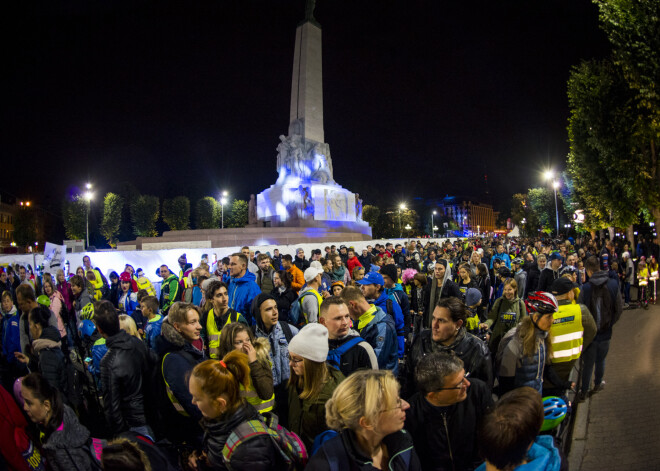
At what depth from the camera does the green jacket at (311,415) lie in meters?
2.46

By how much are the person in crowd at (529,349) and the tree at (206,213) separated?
58.7 metres

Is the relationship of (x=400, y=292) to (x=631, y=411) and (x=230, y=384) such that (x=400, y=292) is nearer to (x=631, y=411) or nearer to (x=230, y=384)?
(x=631, y=411)

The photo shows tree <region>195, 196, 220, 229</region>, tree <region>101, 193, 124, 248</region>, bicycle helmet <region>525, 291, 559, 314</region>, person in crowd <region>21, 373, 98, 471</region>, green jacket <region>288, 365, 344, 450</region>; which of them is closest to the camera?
person in crowd <region>21, 373, 98, 471</region>

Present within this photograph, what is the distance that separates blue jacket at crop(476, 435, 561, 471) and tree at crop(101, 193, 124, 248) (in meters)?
55.8

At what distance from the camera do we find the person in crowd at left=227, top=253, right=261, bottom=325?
17.7ft

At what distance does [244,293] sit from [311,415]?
3.17 metres

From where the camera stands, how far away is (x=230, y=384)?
208cm

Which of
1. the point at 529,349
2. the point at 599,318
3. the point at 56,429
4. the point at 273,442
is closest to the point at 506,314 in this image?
the point at 599,318

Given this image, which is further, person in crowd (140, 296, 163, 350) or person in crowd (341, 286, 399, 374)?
person in crowd (140, 296, 163, 350)

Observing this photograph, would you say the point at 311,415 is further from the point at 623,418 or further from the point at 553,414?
the point at 623,418

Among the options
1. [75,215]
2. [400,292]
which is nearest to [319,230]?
[400,292]

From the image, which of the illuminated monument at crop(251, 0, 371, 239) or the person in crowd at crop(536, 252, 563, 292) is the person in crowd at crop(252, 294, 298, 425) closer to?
the person in crowd at crop(536, 252, 563, 292)

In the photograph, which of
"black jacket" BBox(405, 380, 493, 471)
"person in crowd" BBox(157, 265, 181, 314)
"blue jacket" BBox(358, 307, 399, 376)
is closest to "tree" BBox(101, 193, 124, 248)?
"person in crowd" BBox(157, 265, 181, 314)

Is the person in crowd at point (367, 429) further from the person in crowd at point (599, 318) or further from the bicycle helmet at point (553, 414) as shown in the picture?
the person in crowd at point (599, 318)
